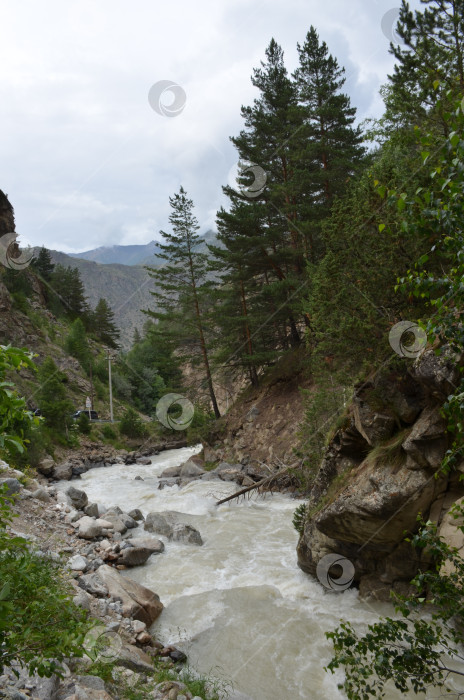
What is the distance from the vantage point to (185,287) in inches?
1009

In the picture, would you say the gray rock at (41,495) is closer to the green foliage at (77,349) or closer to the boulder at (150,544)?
the boulder at (150,544)

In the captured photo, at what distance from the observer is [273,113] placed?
23312 millimetres

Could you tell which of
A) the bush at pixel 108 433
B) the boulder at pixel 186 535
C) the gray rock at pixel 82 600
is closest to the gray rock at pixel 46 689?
the gray rock at pixel 82 600

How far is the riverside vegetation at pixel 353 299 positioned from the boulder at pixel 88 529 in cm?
341

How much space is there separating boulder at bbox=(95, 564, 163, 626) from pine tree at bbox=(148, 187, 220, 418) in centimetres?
1692

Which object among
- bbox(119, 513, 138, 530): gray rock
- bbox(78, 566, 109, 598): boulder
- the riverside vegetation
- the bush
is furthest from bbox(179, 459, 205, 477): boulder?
the bush

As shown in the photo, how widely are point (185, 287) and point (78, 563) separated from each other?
1930 centimetres

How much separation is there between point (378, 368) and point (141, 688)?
18.6ft

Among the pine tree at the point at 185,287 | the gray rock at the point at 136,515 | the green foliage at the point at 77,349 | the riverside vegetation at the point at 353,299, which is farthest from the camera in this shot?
the green foliage at the point at 77,349

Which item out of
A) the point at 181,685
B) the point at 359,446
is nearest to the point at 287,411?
the point at 359,446

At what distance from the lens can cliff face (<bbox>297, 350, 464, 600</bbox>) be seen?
5793mm

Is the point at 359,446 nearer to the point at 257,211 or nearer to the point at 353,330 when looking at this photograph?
the point at 353,330

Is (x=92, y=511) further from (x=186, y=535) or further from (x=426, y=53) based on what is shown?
(x=426, y=53)

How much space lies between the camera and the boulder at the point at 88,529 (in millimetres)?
10633
